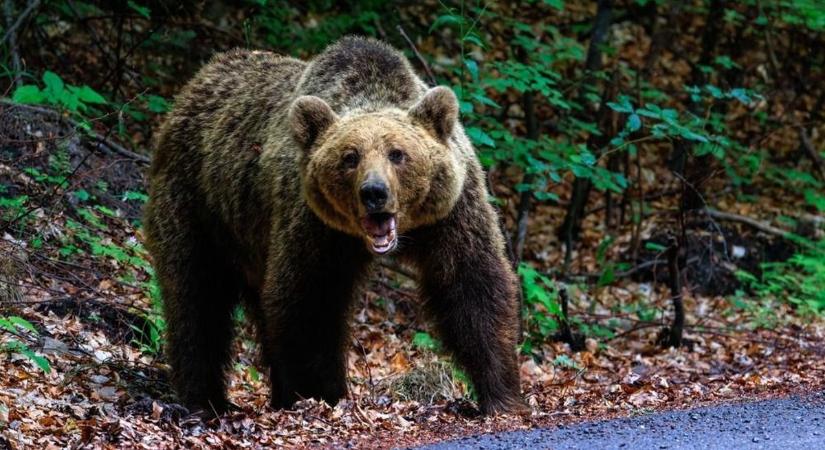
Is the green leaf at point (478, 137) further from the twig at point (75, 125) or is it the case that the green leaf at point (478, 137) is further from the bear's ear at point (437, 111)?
the twig at point (75, 125)

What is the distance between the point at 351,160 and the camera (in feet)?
20.3

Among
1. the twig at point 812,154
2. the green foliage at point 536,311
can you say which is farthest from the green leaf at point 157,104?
the twig at point 812,154

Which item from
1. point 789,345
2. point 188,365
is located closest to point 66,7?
point 188,365

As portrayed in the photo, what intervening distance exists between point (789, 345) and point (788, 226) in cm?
478

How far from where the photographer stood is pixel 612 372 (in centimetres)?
918

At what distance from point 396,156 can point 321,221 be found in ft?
2.53

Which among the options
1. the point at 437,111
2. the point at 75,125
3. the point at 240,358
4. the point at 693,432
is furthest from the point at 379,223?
the point at 75,125

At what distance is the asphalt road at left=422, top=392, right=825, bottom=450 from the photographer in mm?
5137

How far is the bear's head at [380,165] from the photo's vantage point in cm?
607

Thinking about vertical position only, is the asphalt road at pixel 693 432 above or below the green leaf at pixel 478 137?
below

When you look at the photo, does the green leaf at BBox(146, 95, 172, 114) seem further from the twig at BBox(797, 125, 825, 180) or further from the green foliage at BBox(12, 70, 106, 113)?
the twig at BBox(797, 125, 825, 180)

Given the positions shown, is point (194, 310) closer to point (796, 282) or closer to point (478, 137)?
point (478, 137)

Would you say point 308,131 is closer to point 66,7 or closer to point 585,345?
point 585,345

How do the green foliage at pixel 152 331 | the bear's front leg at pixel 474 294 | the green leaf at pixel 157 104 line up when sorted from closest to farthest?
the bear's front leg at pixel 474 294 → the green foliage at pixel 152 331 → the green leaf at pixel 157 104
